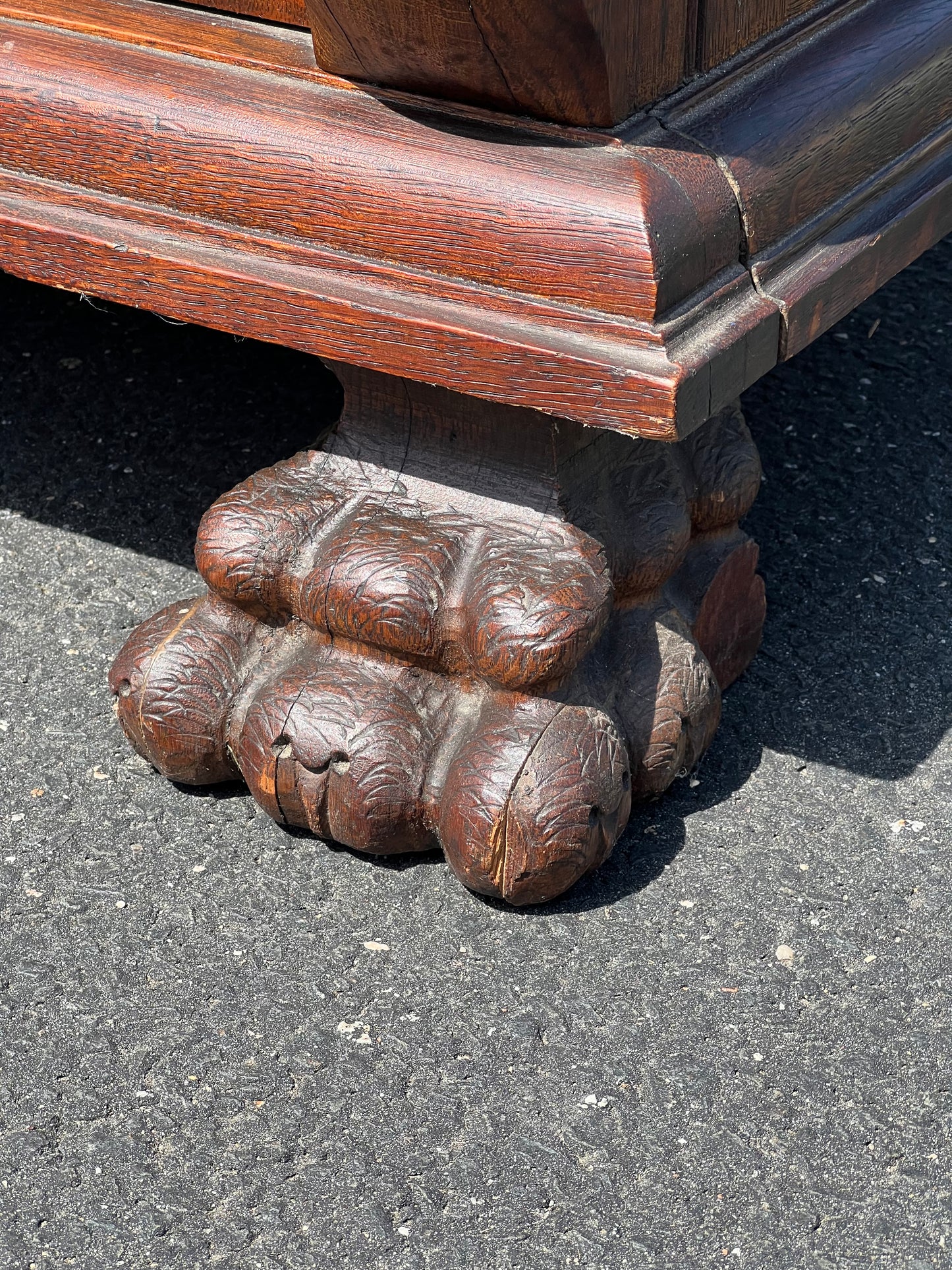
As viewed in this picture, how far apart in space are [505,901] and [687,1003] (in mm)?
201

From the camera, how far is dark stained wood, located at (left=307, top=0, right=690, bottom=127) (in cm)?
131

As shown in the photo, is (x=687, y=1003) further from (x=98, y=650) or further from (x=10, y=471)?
(x=10, y=471)

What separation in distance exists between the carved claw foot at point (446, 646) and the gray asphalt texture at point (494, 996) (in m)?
0.08

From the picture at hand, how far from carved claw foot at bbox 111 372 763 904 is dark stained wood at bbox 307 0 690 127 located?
0.29 metres

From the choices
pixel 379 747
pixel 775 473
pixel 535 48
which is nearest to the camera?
pixel 535 48

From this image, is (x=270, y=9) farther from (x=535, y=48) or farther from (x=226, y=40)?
(x=535, y=48)

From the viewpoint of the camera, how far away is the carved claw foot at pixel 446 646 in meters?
1.42

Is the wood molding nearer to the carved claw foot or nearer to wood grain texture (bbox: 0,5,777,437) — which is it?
wood grain texture (bbox: 0,5,777,437)

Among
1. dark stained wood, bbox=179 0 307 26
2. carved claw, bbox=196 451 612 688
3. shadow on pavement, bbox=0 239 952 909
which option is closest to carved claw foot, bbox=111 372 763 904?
carved claw, bbox=196 451 612 688

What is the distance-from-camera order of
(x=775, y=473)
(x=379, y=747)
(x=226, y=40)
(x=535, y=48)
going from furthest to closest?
(x=775, y=473), (x=226, y=40), (x=379, y=747), (x=535, y=48)

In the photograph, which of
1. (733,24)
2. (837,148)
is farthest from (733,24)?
(837,148)

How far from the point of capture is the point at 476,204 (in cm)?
135

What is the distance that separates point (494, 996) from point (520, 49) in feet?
2.75

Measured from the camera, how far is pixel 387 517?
153 cm
